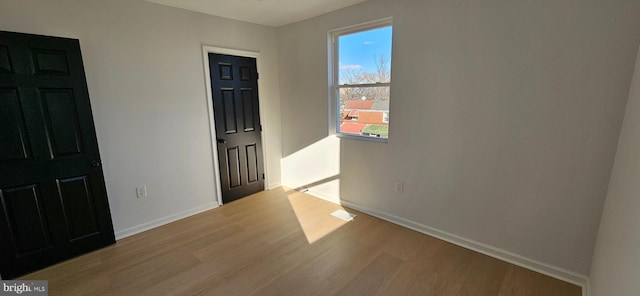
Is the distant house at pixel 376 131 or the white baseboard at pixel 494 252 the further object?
the distant house at pixel 376 131

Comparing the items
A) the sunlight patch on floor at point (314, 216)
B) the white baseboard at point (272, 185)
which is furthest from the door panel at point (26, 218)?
the white baseboard at point (272, 185)

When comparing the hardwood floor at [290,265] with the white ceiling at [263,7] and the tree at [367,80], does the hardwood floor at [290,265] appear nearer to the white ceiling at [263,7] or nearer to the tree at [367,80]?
the tree at [367,80]

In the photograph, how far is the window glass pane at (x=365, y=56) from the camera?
2.78 m

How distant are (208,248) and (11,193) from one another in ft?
5.14

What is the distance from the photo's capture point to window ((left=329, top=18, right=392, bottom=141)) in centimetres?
282

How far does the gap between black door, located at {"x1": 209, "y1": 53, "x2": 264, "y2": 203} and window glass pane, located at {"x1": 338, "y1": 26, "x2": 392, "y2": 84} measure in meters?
1.29

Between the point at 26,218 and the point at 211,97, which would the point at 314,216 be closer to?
the point at 211,97

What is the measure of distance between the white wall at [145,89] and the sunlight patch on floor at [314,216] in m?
1.15

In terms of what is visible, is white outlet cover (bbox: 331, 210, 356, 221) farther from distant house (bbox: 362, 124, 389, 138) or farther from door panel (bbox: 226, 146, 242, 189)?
door panel (bbox: 226, 146, 242, 189)

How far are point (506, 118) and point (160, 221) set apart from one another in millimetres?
3605

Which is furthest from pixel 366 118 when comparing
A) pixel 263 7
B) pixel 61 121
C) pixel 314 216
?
pixel 61 121

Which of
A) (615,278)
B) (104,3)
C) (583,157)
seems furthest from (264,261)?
(104,3)

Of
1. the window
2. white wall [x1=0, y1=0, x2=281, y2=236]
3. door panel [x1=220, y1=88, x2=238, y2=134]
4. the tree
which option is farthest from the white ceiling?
door panel [x1=220, y1=88, x2=238, y2=134]

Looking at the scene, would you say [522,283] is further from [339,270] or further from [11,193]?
[11,193]
